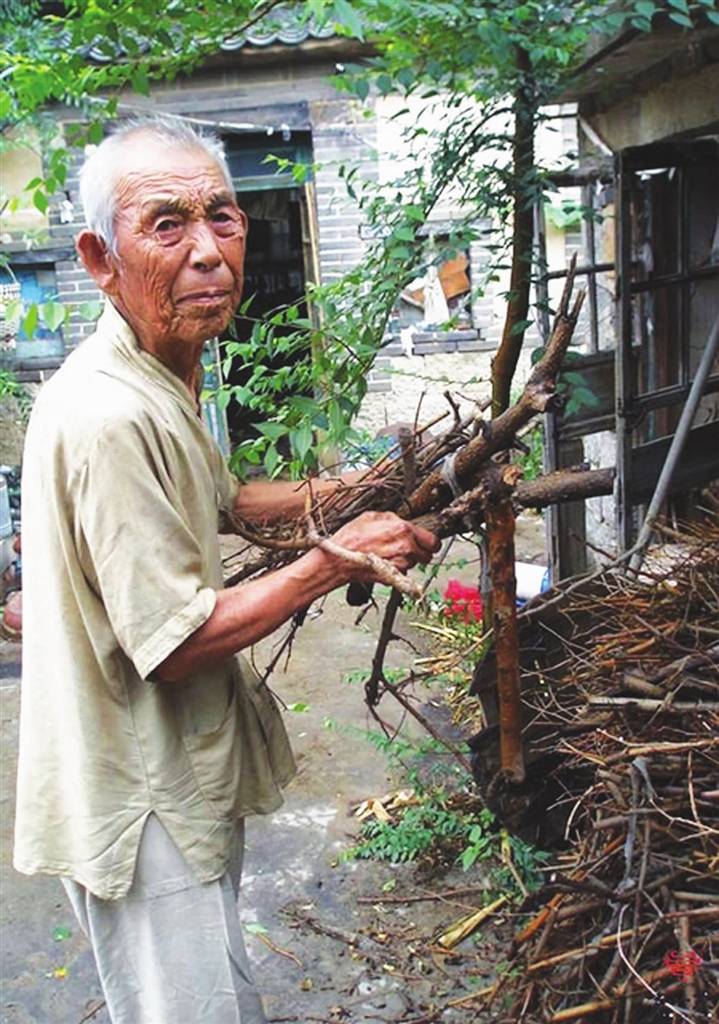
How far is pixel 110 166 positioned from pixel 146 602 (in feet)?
2.67

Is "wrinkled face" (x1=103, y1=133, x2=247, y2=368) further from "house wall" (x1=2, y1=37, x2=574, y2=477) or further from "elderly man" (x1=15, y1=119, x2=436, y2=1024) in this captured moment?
"house wall" (x1=2, y1=37, x2=574, y2=477)

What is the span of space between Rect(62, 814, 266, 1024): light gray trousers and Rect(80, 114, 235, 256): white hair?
1.12 m

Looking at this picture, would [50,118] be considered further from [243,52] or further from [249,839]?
[249,839]

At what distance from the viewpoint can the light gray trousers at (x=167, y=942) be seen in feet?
6.29

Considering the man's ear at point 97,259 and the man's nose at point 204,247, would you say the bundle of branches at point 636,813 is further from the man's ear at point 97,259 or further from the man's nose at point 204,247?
the man's ear at point 97,259

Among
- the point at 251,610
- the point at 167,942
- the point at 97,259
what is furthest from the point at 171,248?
the point at 167,942

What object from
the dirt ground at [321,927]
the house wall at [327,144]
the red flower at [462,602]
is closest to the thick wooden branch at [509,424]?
the dirt ground at [321,927]

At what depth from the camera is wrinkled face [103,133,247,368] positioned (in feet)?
6.04

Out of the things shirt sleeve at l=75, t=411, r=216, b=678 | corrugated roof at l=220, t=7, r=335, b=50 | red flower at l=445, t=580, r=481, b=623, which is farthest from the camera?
corrugated roof at l=220, t=7, r=335, b=50

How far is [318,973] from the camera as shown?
3.13 meters

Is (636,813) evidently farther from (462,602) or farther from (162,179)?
(462,602)

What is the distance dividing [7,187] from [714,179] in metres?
6.67

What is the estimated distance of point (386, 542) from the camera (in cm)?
179

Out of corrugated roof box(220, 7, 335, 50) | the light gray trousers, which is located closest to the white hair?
the light gray trousers
